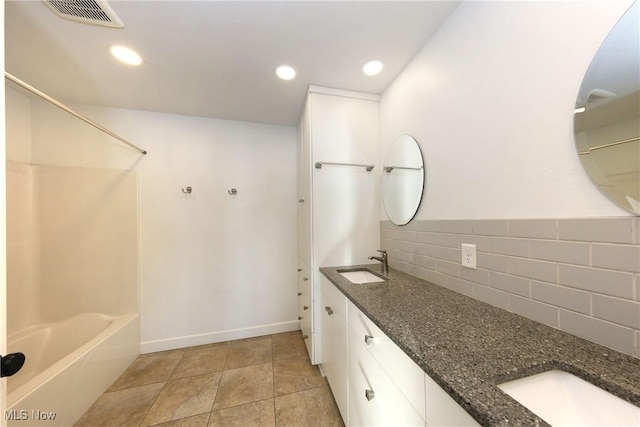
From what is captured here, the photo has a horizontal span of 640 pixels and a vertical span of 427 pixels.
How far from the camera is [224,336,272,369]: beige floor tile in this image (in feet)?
6.13

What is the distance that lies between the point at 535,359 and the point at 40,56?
2.83 metres

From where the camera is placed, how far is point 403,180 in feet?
4.99

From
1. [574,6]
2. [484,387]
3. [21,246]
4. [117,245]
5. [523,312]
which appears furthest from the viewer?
[117,245]

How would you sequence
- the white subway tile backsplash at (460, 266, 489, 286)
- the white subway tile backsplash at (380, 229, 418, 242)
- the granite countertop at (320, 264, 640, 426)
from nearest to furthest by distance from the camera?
the granite countertop at (320, 264, 640, 426) < the white subway tile backsplash at (460, 266, 489, 286) < the white subway tile backsplash at (380, 229, 418, 242)

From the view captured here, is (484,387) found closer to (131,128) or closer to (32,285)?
(131,128)

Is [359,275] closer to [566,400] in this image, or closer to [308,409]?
[308,409]

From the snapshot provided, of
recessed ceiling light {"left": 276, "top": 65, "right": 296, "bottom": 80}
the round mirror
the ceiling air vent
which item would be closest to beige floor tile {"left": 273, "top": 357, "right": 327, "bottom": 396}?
the round mirror

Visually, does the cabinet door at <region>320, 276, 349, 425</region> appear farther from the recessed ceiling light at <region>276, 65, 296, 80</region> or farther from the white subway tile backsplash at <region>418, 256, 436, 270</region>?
the recessed ceiling light at <region>276, 65, 296, 80</region>

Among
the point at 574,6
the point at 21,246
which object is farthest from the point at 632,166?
the point at 21,246

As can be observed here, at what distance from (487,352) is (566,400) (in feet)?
0.61

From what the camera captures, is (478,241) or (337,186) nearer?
(478,241)

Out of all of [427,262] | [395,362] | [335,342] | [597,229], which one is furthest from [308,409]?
[597,229]

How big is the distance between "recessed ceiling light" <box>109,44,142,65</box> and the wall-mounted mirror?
2.19 metres

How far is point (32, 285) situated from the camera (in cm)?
179
